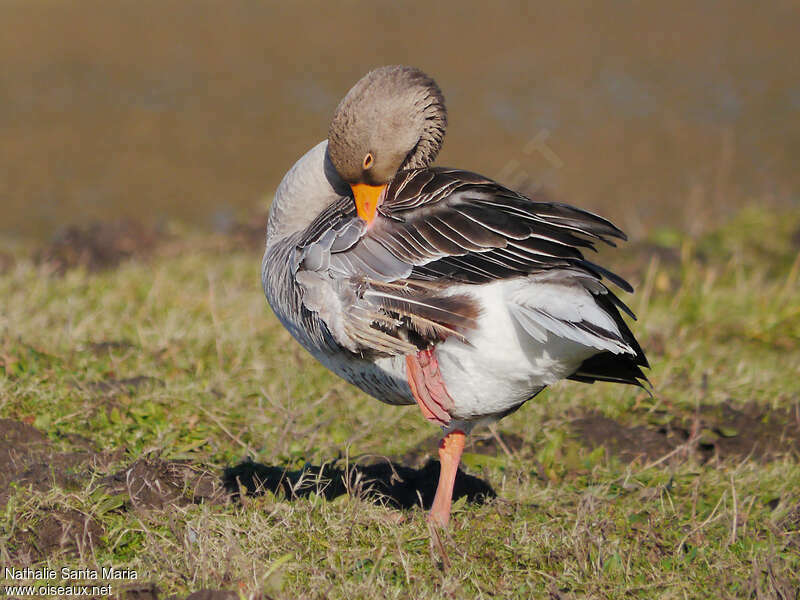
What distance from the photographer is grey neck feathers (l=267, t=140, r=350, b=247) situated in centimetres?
436

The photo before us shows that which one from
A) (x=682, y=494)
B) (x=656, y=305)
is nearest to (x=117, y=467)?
(x=682, y=494)

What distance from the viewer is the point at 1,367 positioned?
4723 millimetres

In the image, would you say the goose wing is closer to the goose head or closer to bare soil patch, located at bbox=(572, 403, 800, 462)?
the goose head

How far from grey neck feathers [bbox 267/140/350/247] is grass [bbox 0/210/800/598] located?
2.75 ft

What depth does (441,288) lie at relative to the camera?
3.48 meters

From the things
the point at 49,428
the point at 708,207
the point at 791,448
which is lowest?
the point at 49,428

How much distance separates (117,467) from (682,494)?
253cm

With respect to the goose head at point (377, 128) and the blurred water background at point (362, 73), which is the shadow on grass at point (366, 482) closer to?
the goose head at point (377, 128)

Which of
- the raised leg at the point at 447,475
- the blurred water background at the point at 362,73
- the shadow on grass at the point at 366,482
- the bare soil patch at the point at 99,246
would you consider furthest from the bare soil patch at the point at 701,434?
the bare soil patch at the point at 99,246

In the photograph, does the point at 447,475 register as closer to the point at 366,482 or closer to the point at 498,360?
the point at 366,482

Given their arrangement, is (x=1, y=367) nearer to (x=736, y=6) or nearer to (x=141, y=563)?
(x=141, y=563)

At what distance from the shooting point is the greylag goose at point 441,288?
134 inches

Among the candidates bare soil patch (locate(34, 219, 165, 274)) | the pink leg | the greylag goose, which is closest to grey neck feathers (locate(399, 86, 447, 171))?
the greylag goose

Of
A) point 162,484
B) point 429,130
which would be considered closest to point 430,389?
point 162,484
